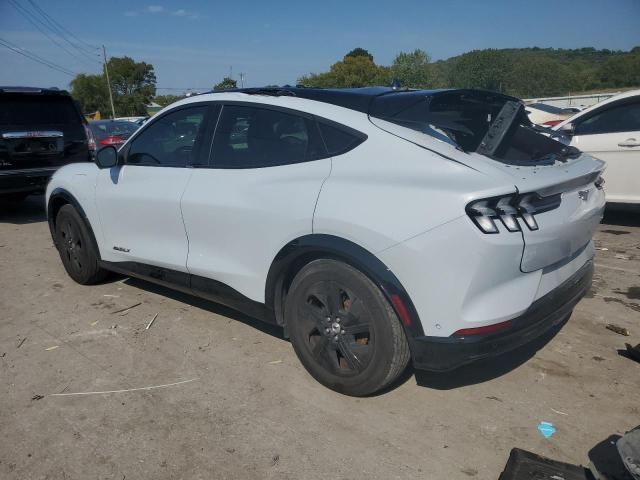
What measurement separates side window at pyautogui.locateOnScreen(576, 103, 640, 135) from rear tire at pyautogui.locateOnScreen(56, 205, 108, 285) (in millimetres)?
6182

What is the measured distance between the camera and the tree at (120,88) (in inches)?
3406

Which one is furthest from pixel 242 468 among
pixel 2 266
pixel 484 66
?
pixel 484 66

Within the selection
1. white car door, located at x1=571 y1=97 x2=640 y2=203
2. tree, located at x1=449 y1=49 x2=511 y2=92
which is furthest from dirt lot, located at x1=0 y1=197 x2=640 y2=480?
tree, located at x1=449 y1=49 x2=511 y2=92

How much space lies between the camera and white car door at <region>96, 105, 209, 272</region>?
3879 mm

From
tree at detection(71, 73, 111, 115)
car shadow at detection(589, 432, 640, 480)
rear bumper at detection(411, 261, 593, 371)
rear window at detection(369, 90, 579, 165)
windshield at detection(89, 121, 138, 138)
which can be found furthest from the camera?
tree at detection(71, 73, 111, 115)

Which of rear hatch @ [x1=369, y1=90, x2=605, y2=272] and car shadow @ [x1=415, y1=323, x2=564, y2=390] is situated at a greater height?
rear hatch @ [x1=369, y1=90, x2=605, y2=272]

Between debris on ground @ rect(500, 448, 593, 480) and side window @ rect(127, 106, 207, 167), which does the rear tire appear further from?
debris on ground @ rect(500, 448, 593, 480)

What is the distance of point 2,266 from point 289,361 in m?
4.28

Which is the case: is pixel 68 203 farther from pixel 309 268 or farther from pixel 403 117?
pixel 403 117

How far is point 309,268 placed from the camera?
307cm

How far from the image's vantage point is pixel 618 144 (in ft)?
22.0

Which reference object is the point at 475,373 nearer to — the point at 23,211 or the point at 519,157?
the point at 519,157

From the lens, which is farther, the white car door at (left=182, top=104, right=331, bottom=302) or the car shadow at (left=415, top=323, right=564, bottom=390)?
the car shadow at (left=415, top=323, right=564, bottom=390)

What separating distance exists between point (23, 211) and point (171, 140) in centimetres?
694
